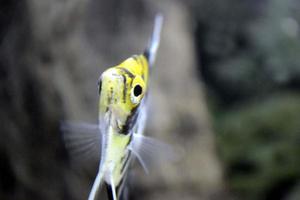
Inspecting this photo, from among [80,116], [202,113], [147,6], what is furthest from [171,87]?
[80,116]

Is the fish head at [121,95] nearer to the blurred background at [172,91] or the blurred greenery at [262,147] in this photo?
the blurred background at [172,91]

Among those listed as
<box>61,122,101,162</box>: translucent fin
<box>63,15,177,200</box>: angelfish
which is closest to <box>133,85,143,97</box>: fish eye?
<box>63,15,177,200</box>: angelfish

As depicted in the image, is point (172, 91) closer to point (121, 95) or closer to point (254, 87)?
point (254, 87)

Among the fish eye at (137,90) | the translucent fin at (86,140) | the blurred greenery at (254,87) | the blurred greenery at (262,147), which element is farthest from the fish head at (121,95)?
the blurred greenery at (262,147)

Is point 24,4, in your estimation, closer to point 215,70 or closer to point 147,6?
point 147,6

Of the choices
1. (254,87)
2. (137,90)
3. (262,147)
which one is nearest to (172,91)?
(262,147)

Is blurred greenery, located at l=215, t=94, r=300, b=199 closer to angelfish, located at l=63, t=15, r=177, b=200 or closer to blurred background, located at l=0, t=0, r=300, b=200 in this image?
blurred background, located at l=0, t=0, r=300, b=200

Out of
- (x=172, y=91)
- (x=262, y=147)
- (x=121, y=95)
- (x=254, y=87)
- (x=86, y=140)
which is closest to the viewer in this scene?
(x=121, y=95)
